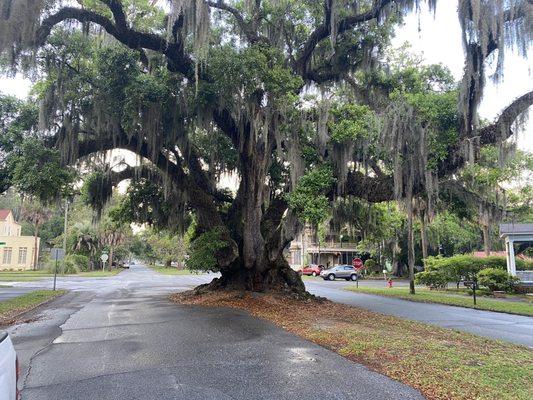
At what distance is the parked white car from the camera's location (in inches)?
103

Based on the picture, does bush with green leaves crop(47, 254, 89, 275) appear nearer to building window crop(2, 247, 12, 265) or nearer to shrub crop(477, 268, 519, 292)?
building window crop(2, 247, 12, 265)

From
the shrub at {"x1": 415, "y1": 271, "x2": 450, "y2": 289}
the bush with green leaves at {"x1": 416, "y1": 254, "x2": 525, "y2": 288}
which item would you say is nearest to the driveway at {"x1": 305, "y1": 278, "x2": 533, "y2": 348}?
the shrub at {"x1": 415, "y1": 271, "x2": 450, "y2": 289}

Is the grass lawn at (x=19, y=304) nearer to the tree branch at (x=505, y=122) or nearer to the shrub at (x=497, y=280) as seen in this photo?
the tree branch at (x=505, y=122)

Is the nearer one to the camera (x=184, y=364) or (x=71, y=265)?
(x=184, y=364)

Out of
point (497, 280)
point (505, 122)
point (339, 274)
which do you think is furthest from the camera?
point (339, 274)

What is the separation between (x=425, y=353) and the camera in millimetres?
6820

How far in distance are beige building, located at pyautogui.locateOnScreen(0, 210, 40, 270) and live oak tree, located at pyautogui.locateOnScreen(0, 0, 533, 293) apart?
42340 mm

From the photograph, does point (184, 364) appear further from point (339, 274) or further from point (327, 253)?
point (327, 253)

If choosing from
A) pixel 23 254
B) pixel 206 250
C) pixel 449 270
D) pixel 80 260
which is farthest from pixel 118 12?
pixel 23 254

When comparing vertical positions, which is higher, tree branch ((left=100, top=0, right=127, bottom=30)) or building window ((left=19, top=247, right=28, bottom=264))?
tree branch ((left=100, top=0, right=127, bottom=30))

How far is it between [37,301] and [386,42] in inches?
635

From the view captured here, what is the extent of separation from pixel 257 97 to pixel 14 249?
49.4 meters

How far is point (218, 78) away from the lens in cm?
1242

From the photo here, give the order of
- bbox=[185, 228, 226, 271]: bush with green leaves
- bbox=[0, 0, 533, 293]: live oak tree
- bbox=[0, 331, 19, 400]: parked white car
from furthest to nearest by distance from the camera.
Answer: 1. bbox=[185, 228, 226, 271]: bush with green leaves
2. bbox=[0, 0, 533, 293]: live oak tree
3. bbox=[0, 331, 19, 400]: parked white car
